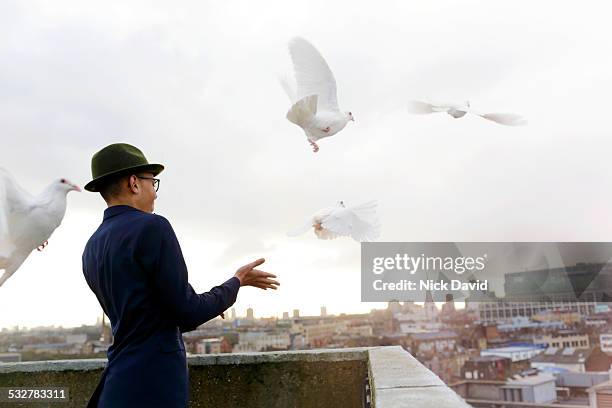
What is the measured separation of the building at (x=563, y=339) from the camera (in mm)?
74812

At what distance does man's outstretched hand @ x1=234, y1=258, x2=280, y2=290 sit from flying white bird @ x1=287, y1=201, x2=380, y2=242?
145 inches

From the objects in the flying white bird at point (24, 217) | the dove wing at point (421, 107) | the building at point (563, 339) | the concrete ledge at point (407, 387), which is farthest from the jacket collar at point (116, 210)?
the building at point (563, 339)

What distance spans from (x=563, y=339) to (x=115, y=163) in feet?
279

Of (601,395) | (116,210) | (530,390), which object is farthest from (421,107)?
(530,390)

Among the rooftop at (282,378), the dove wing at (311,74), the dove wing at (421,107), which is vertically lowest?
the rooftop at (282,378)

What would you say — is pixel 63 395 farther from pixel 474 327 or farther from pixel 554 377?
pixel 554 377

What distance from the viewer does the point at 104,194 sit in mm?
2100

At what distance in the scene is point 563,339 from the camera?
77.8 meters

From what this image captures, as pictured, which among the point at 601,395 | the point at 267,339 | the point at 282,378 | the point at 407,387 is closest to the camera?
the point at 407,387

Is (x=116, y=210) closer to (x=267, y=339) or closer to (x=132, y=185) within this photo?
(x=132, y=185)

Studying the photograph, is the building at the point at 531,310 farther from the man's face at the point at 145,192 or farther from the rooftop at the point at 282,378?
the man's face at the point at 145,192

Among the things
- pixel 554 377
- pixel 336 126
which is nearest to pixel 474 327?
pixel 554 377

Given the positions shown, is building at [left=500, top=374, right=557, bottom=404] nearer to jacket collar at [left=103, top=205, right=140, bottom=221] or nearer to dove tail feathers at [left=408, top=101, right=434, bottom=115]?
dove tail feathers at [left=408, top=101, right=434, bottom=115]

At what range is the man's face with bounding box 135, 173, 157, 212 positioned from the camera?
2090 millimetres
